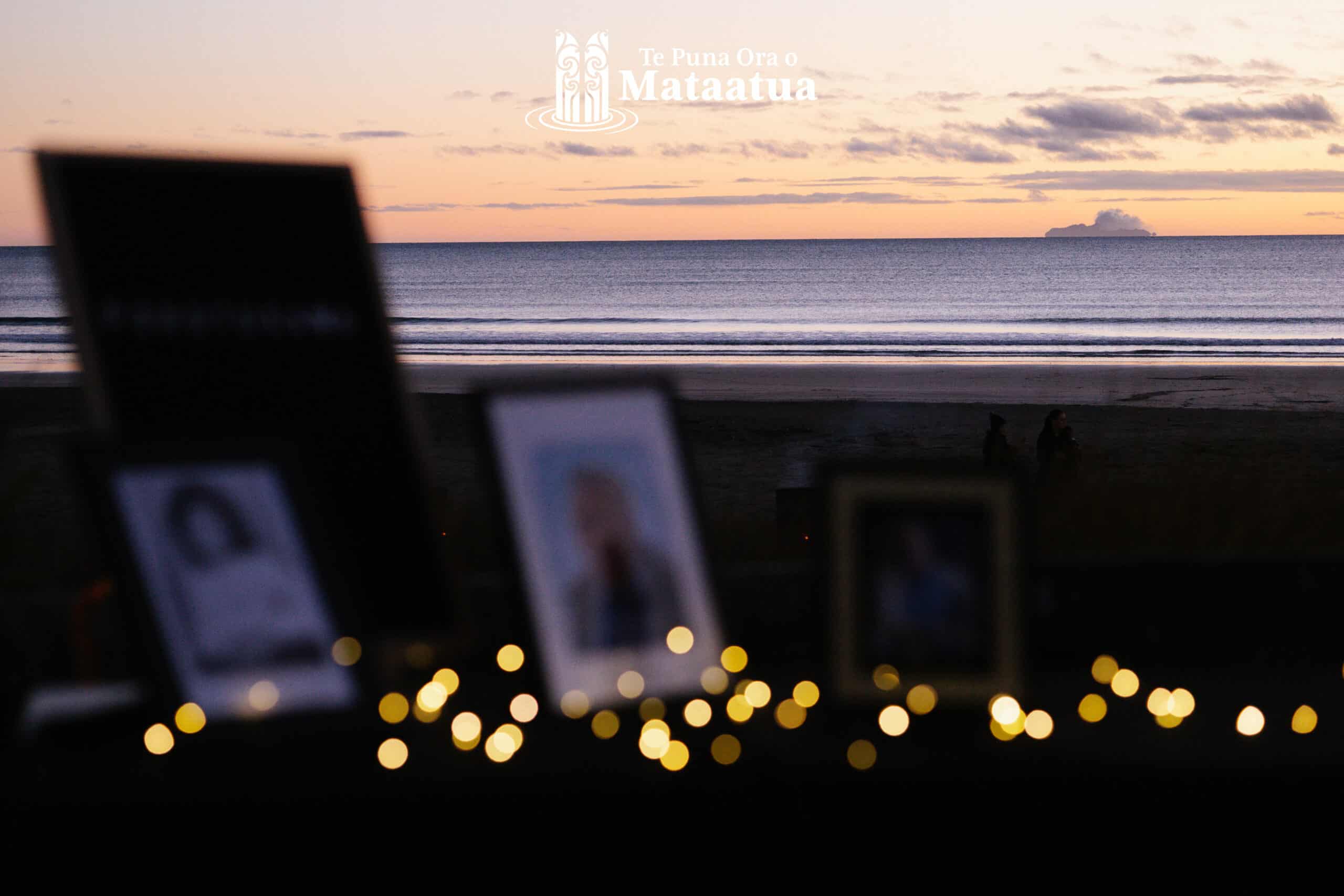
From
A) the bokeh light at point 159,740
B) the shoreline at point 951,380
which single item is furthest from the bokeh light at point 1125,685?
the shoreline at point 951,380

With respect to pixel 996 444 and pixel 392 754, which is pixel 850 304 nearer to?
pixel 996 444

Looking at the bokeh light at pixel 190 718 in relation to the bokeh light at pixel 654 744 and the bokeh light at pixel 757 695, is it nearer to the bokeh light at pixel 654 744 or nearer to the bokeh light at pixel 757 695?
the bokeh light at pixel 654 744

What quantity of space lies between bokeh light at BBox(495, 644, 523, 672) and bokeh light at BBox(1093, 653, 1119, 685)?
736 mm

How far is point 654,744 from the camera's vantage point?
1.28 m

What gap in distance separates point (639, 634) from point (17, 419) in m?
11.0

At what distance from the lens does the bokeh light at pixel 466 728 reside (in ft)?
4.29

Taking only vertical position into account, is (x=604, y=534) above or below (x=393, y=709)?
above

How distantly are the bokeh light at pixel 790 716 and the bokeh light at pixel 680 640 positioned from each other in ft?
0.41

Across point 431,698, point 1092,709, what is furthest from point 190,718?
point 1092,709

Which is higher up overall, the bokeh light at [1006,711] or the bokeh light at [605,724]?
the bokeh light at [605,724]

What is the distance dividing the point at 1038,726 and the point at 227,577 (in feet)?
2.89

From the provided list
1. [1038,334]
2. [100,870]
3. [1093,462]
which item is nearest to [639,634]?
[100,870]

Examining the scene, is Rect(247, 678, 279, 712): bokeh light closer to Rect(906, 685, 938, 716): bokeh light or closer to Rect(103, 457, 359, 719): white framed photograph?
Rect(103, 457, 359, 719): white framed photograph

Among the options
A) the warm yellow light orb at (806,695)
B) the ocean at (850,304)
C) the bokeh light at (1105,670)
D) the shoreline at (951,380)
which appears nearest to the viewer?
the warm yellow light orb at (806,695)
